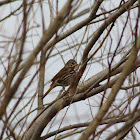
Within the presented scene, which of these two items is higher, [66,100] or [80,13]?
[80,13]

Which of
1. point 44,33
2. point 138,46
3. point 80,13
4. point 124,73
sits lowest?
point 124,73

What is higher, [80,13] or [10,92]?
[80,13]

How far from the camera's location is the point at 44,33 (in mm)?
1671

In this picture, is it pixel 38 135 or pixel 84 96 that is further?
pixel 38 135

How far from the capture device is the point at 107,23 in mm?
2699

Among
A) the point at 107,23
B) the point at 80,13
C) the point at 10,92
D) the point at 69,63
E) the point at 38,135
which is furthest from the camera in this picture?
the point at 80,13

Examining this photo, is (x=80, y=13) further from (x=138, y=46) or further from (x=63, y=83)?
(x=138, y=46)

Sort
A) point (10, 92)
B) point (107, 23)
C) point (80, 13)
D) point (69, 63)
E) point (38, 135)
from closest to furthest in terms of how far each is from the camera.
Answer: point (10, 92), point (107, 23), point (38, 135), point (69, 63), point (80, 13)

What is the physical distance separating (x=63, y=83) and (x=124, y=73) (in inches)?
145

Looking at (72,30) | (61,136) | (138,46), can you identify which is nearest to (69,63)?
(61,136)

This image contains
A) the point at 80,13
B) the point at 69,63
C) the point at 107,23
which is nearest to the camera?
the point at 107,23

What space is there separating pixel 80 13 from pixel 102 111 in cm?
424

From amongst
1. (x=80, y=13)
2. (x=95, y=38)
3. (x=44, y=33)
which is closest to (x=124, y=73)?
(x=44, y=33)

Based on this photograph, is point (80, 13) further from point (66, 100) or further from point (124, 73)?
point (124, 73)
